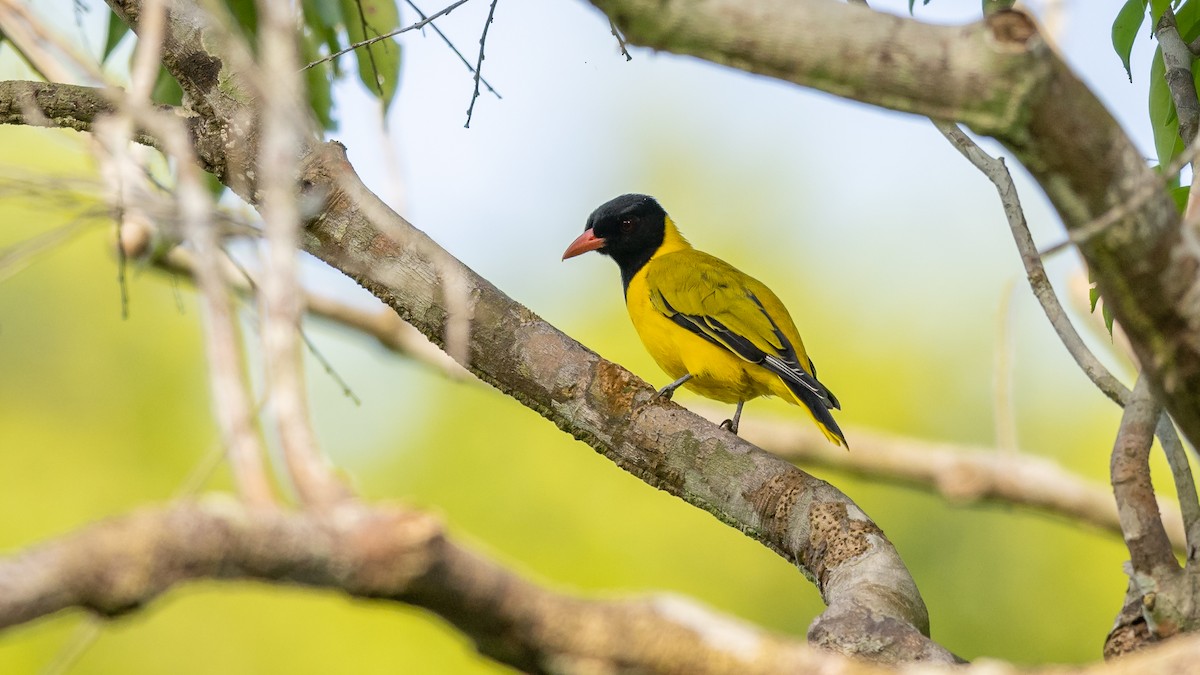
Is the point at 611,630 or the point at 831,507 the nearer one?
the point at 611,630

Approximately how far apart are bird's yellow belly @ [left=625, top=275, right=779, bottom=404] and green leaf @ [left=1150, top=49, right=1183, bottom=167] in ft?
6.43

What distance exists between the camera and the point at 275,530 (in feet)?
3.94

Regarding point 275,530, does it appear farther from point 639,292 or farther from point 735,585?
point 735,585

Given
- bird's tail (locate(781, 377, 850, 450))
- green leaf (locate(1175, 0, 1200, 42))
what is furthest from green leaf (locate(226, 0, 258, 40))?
green leaf (locate(1175, 0, 1200, 42))

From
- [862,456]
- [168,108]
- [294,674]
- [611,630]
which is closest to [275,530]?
[611,630]

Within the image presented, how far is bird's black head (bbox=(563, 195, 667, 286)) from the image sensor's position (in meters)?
6.03

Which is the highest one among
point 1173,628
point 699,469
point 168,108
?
point 168,108

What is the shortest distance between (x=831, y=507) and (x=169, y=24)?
80.0 inches

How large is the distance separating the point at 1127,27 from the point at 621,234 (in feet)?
11.3

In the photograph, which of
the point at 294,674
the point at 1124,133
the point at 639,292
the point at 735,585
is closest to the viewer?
the point at 1124,133

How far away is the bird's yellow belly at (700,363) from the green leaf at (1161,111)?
1.96 m

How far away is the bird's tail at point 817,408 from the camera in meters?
A: 4.32

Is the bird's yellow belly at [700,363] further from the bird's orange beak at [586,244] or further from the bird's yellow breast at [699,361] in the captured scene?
the bird's orange beak at [586,244]

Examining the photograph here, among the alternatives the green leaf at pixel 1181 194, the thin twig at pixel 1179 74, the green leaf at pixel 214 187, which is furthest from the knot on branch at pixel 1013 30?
the green leaf at pixel 214 187
